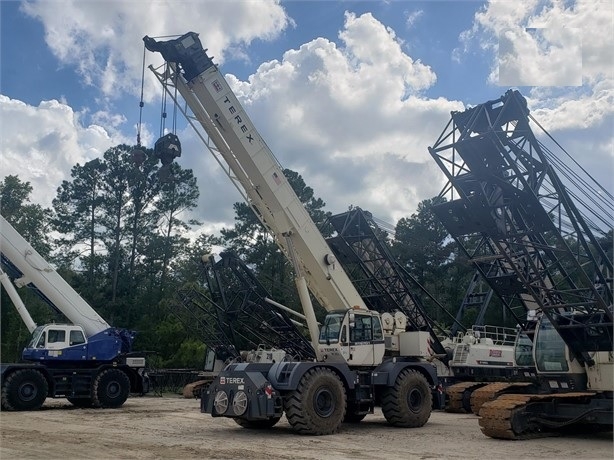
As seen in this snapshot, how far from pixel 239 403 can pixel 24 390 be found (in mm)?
10067

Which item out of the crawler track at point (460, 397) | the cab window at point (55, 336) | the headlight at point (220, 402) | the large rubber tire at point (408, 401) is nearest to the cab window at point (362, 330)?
the large rubber tire at point (408, 401)

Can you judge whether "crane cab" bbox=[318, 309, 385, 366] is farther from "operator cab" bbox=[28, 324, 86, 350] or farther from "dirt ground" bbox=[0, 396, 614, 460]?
"operator cab" bbox=[28, 324, 86, 350]

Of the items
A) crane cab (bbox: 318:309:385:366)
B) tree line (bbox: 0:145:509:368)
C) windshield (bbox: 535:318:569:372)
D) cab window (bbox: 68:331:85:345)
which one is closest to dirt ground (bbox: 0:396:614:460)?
windshield (bbox: 535:318:569:372)

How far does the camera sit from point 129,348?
24.0 metres

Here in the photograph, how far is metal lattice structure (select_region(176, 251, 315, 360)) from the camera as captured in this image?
27.6 metres

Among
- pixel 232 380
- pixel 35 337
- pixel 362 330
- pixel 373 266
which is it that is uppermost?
pixel 373 266

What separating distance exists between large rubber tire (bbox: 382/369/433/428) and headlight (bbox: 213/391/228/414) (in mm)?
4373

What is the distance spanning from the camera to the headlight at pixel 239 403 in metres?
14.0

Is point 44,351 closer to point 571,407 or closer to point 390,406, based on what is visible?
point 390,406

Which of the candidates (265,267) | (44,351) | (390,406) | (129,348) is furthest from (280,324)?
Result: (265,267)

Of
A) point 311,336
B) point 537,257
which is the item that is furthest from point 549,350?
point 311,336

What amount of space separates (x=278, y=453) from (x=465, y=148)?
8037 millimetres

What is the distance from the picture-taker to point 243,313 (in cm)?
2778

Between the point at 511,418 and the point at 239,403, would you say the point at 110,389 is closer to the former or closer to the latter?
the point at 239,403
